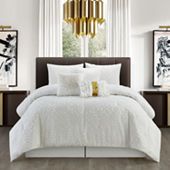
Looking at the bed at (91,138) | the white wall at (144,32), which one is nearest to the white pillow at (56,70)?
the white wall at (144,32)

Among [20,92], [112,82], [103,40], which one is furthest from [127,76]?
[20,92]

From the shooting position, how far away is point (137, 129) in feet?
12.7

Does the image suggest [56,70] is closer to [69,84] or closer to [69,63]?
[69,63]

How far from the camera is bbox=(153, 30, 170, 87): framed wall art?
6.72 meters

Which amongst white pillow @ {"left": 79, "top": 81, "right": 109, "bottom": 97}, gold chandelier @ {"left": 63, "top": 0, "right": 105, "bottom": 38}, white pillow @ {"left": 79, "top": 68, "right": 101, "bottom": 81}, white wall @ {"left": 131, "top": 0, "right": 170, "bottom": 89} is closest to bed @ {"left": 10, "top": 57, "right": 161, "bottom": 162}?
white pillow @ {"left": 79, "top": 81, "right": 109, "bottom": 97}

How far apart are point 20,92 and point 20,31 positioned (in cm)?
120

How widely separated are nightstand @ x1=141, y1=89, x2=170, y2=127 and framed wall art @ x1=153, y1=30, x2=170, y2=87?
0.45m

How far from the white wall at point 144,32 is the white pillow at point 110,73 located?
0.85 meters

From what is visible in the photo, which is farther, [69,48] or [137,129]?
[69,48]

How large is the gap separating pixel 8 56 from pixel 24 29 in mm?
581

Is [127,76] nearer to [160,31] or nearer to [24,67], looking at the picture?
[160,31]

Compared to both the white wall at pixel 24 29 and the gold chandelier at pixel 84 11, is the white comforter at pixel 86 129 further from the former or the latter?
the white wall at pixel 24 29

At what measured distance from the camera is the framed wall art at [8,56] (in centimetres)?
675

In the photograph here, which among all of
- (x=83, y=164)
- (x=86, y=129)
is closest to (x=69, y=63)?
(x=86, y=129)
